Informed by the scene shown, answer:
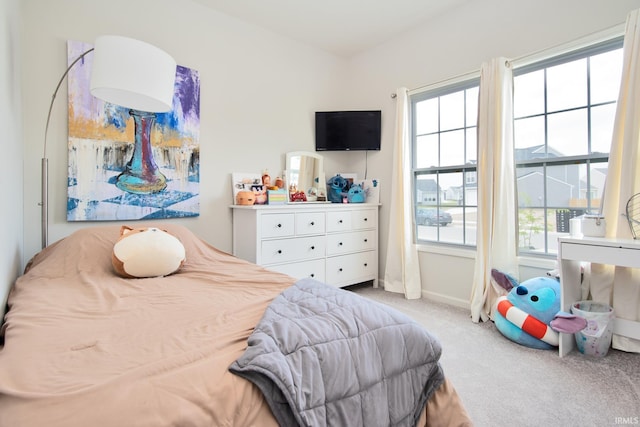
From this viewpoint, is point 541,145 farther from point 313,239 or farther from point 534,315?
point 313,239

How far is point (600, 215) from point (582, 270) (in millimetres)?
432

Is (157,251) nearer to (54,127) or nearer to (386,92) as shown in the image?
(54,127)

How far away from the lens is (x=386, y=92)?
3566 mm

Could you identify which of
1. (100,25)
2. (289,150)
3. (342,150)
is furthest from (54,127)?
(342,150)

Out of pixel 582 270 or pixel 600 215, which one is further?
pixel 582 270

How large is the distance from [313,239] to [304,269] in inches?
11.5

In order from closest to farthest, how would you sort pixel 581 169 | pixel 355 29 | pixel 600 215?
pixel 600 215 → pixel 581 169 → pixel 355 29

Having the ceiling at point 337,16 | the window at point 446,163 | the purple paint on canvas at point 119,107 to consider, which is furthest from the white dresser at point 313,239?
the ceiling at point 337,16

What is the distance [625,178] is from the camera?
202cm

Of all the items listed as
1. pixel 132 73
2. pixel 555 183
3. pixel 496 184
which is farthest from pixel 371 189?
pixel 132 73

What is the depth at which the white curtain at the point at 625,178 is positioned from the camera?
199cm

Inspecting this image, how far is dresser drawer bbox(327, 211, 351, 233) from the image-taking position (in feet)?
10.4

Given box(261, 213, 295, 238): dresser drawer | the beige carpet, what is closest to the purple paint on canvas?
box(261, 213, 295, 238): dresser drawer

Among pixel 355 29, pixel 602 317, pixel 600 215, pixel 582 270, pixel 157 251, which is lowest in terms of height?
pixel 602 317
